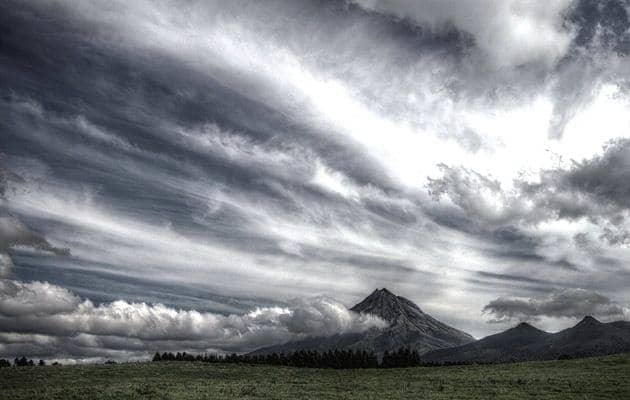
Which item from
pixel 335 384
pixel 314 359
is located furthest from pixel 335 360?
pixel 335 384

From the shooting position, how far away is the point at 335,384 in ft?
198

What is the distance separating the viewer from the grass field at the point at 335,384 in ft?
158

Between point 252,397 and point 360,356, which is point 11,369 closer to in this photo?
point 252,397

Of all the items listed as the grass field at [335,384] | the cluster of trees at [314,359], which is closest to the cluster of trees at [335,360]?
Result: the cluster of trees at [314,359]

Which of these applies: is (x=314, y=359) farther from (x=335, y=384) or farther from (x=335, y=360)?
(x=335, y=384)

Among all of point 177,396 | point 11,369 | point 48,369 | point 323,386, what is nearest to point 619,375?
point 323,386

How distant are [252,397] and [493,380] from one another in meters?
28.9

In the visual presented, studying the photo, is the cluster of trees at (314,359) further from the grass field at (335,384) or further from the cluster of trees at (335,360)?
the grass field at (335,384)

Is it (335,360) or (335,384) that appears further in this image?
(335,360)

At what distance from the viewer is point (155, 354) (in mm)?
134125

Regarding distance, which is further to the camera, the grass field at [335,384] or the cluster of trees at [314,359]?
the cluster of trees at [314,359]

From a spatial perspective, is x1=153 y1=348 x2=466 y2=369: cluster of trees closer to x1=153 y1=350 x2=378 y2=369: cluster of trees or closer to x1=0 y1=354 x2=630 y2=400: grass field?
x1=153 y1=350 x2=378 y2=369: cluster of trees

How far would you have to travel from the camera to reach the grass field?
4806cm

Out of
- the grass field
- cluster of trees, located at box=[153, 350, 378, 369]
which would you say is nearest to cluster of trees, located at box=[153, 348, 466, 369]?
cluster of trees, located at box=[153, 350, 378, 369]
